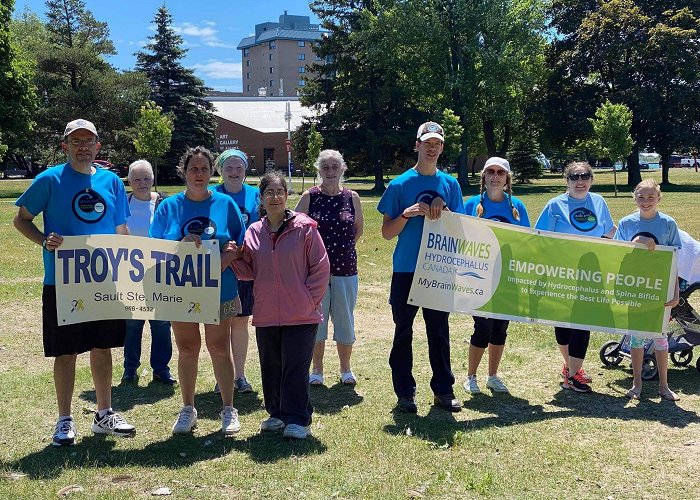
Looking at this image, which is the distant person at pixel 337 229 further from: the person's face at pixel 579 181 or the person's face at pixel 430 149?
the person's face at pixel 579 181

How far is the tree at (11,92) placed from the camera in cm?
4244

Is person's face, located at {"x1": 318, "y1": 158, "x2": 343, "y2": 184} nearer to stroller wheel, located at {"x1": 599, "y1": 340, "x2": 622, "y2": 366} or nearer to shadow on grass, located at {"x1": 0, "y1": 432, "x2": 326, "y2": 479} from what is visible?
shadow on grass, located at {"x1": 0, "y1": 432, "x2": 326, "y2": 479}

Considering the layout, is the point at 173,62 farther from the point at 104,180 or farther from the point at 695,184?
the point at 104,180

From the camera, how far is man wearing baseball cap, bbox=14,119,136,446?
5.25 metres

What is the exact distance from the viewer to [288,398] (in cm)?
548

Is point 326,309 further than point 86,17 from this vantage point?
No

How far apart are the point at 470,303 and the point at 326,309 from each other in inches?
59.5

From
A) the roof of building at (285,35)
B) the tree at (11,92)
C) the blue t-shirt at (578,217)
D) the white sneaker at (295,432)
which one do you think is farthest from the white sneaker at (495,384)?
the roof of building at (285,35)

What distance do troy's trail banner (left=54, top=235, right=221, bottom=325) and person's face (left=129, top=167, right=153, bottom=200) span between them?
1759mm

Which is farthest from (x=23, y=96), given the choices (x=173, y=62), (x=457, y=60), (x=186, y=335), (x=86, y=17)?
(x=186, y=335)

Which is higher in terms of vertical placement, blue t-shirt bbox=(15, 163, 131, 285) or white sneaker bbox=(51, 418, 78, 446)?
blue t-shirt bbox=(15, 163, 131, 285)

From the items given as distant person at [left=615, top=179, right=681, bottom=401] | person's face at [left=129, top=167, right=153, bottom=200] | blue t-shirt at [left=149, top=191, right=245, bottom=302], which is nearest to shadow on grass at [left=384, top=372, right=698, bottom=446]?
distant person at [left=615, top=179, right=681, bottom=401]

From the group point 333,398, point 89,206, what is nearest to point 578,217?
point 333,398

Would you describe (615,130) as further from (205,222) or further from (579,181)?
(205,222)
